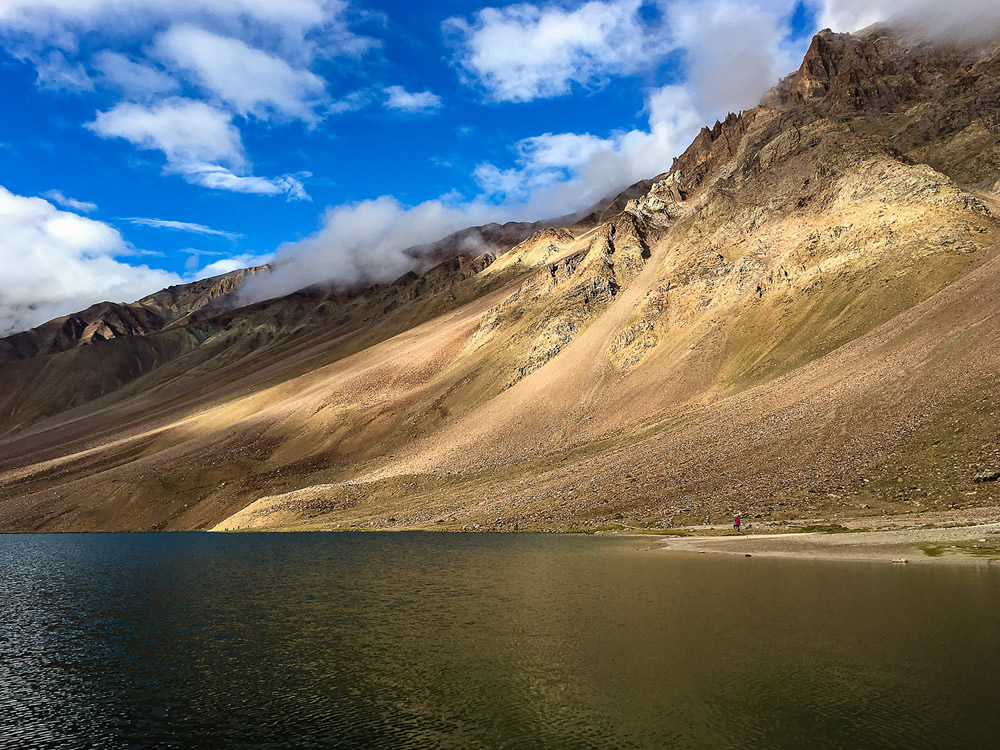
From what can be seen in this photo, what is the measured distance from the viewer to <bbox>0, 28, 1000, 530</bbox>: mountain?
235 ft

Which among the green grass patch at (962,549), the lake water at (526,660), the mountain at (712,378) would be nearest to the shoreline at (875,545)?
the green grass patch at (962,549)

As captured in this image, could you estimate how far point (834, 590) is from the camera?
34.8m

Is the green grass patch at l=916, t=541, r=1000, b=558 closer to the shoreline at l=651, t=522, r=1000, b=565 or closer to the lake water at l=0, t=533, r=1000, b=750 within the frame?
the shoreline at l=651, t=522, r=1000, b=565

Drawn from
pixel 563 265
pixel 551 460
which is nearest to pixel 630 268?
pixel 563 265

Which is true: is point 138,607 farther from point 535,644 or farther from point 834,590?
point 834,590

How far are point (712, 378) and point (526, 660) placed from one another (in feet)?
298

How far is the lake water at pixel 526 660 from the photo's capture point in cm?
1895

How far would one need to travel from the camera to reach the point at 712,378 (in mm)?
109062

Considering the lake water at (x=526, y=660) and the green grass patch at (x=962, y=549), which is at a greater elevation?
the lake water at (x=526, y=660)

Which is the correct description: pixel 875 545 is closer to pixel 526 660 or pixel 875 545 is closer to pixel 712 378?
pixel 526 660

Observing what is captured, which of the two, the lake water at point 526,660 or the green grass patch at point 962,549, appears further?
the green grass patch at point 962,549

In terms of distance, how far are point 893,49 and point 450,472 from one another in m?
151

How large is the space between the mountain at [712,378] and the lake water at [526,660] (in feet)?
99.0

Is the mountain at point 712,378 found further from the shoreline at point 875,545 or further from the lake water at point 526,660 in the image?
the lake water at point 526,660
